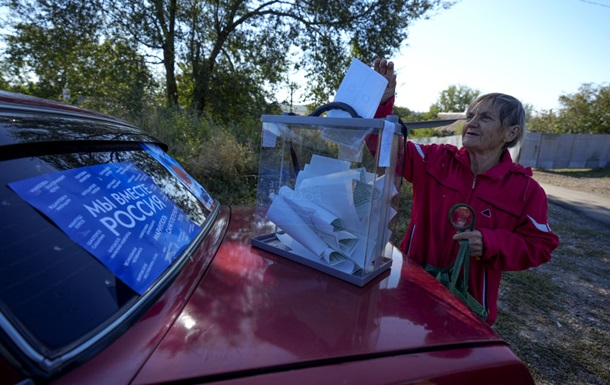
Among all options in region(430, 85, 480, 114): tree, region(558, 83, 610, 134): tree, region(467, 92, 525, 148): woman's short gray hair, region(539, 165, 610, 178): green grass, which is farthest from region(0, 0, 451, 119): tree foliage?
region(430, 85, 480, 114): tree

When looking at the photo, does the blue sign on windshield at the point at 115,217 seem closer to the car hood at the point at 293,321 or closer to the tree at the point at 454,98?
the car hood at the point at 293,321

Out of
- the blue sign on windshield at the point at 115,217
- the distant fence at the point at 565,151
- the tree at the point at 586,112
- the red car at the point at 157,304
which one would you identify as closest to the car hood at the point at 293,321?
the red car at the point at 157,304

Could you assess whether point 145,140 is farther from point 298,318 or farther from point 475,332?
point 475,332

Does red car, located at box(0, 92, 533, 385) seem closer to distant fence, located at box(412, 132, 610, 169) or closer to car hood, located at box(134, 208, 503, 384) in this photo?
car hood, located at box(134, 208, 503, 384)

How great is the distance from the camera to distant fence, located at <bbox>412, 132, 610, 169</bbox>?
2088 cm

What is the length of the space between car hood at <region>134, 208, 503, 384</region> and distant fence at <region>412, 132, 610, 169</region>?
22407 mm

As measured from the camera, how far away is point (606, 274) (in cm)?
497

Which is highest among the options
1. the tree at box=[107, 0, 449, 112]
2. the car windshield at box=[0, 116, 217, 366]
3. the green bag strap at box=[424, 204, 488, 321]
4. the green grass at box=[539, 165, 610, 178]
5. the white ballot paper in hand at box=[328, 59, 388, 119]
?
the tree at box=[107, 0, 449, 112]

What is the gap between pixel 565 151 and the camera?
21.6m

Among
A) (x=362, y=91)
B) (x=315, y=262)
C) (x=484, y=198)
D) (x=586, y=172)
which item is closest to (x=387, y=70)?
(x=362, y=91)

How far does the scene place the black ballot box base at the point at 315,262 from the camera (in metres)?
1.27

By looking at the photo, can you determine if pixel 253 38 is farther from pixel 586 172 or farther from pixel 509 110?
pixel 586 172

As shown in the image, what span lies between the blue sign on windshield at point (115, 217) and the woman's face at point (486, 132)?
1.57 m

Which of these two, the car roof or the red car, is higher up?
the car roof
